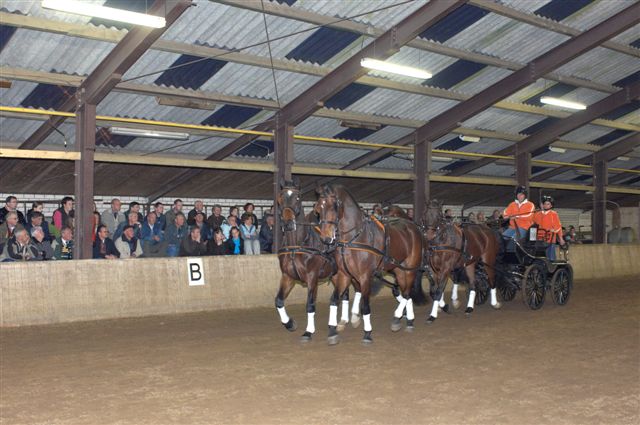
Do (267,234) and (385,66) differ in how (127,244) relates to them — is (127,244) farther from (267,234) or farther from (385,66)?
(385,66)

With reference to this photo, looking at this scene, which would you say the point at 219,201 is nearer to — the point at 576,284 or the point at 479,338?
the point at 576,284

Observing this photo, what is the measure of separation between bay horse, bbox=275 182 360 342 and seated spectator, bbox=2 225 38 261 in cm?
493

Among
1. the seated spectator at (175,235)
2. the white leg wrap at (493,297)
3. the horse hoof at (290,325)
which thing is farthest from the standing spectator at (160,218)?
the white leg wrap at (493,297)

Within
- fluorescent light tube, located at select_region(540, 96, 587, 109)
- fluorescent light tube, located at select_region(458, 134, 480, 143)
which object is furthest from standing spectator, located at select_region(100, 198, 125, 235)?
fluorescent light tube, located at select_region(458, 134, 480, 143)

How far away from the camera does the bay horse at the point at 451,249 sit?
11.2 m

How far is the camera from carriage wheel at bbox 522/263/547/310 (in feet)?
40.5

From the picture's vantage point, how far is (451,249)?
37.3 ft

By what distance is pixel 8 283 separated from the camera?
404 inches

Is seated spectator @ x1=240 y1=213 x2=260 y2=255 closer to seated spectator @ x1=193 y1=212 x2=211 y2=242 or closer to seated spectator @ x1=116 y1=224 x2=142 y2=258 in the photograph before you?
seated spectator @ x1=193 y1=212 x2=211 y2=242

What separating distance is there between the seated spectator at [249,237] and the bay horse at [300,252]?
16.4 ft

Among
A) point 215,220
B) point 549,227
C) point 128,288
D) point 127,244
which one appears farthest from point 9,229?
point 549,227

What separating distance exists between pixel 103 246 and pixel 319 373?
7130 millimetres

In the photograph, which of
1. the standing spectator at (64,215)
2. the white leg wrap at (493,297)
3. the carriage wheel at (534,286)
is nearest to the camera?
the carriage wheel at (534,286)

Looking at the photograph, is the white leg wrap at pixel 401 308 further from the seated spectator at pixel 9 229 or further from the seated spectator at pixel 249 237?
the seated spectator at pixel 9 229
